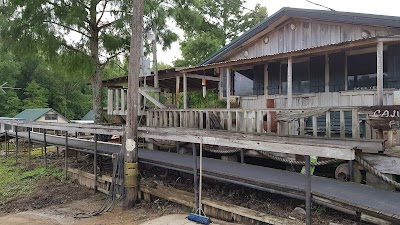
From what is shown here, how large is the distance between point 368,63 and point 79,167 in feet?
37.3

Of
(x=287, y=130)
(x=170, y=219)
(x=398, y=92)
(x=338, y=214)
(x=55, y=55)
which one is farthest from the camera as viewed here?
(x=55, y=55)

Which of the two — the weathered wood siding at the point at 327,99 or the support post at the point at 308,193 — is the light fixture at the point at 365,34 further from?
the support post at the point at 308,193

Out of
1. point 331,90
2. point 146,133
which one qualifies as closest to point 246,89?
point 331,90

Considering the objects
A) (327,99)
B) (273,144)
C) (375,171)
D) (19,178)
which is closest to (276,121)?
(327,99)

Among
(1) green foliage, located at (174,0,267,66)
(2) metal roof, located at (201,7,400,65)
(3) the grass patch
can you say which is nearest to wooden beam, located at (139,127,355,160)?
(2) metal roof, located at (201,7,400,65)

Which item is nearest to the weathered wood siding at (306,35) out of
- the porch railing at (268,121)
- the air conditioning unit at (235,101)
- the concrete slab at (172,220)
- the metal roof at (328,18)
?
the metal roof at (328,18)

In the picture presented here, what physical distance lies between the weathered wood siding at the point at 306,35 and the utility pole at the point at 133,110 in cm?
524

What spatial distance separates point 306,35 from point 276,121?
12.7 feet

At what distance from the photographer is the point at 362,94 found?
8.96 meters

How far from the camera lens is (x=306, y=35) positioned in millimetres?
10578

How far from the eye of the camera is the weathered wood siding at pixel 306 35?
948 cm

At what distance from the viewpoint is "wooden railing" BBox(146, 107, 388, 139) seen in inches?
281

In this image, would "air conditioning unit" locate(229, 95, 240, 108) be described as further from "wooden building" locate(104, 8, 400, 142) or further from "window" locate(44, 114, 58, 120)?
"window" locate(44, 114, 58, 120)

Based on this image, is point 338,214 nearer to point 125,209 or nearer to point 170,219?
point 170,219
